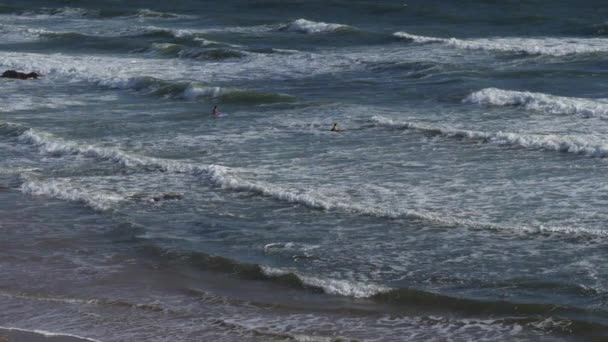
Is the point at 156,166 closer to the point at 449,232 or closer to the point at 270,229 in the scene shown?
the point at 270,229

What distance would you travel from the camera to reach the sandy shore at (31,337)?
13.5m

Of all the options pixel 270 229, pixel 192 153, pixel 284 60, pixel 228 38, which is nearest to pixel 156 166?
pixel 192 153

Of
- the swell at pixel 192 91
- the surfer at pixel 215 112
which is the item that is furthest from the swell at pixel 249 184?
the swell at pixel 192 91

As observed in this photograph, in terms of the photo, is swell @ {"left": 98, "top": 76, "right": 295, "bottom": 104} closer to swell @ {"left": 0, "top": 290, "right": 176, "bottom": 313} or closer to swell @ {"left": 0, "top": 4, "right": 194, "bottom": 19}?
swell @ {"left": 0, "top": 290, "right": 176, "bottom": 313}

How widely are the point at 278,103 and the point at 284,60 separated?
7.17 metres

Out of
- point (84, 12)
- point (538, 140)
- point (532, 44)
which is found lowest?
point (84, 12)

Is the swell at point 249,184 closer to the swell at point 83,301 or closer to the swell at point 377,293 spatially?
the swell at point 377,293

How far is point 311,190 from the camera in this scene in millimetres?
20000

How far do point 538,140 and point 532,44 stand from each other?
1351 centimetres

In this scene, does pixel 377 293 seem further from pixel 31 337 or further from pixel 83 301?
pixel 31 337

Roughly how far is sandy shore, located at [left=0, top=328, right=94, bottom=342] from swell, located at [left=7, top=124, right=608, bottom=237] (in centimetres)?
568

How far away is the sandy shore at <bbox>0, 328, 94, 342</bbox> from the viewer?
13.5m

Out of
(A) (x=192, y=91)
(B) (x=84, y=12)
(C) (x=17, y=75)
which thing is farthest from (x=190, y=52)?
(B) (x=84, y=12)

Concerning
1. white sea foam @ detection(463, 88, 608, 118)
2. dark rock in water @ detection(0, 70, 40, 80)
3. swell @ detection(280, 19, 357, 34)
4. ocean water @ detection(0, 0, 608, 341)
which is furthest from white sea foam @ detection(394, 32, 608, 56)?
dark rock in water @ detection(0, 70, 40, 80)
